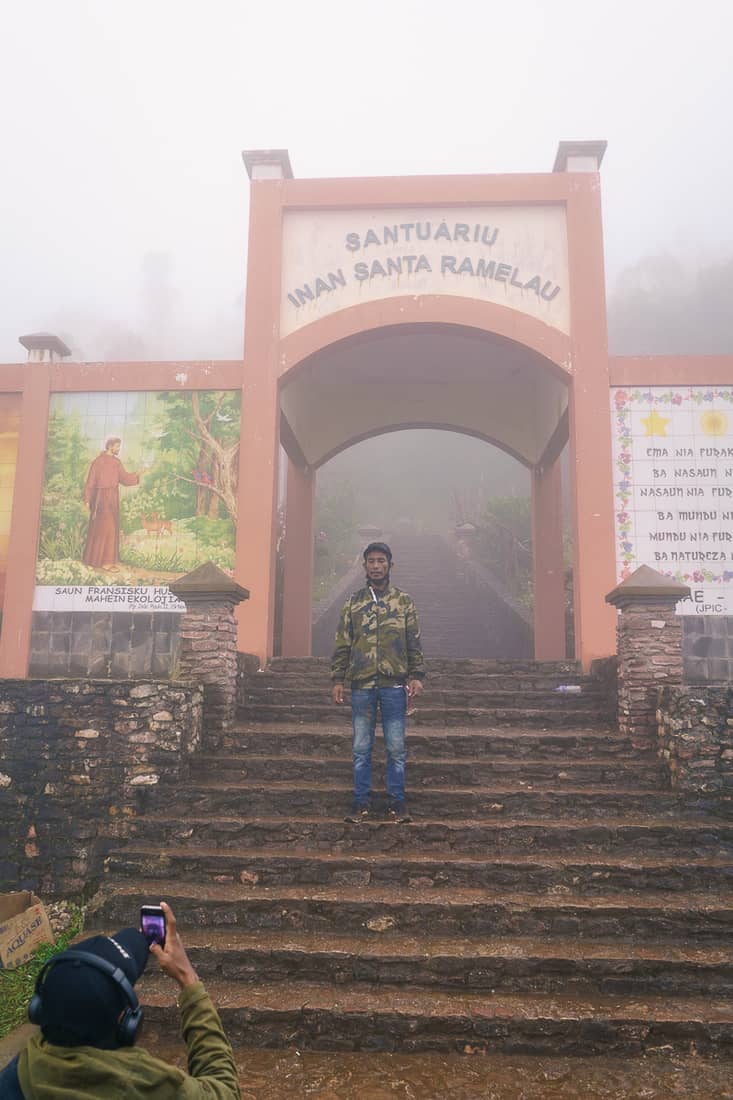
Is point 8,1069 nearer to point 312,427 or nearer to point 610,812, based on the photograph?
point 610,812

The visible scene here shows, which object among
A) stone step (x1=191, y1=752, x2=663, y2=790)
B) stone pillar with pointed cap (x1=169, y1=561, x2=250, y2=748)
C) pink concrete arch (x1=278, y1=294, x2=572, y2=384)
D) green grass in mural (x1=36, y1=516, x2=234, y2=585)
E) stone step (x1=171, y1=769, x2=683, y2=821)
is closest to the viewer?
stone step (x1=171, y1=769, x2=683, y2=821)

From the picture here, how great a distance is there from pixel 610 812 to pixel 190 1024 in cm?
429

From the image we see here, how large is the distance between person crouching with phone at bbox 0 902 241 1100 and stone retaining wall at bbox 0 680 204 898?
440 centimetres

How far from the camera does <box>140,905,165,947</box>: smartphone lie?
1934mm

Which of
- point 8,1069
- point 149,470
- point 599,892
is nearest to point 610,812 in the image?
point 599,892

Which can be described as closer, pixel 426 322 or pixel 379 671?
pixel 379 671

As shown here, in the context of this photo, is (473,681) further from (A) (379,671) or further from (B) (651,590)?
(A) (379,671)

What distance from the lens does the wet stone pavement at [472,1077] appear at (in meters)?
3.40

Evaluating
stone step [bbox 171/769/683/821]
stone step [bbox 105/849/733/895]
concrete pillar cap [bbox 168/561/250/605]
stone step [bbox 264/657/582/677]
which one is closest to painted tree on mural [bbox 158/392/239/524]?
stone step [bbox 264/657/582/677]

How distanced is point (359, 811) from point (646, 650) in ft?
9.54

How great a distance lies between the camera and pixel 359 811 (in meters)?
5.57

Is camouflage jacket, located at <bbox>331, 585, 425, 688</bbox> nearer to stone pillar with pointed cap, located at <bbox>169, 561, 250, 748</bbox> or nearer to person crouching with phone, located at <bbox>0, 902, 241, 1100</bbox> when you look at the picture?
stone pillar with pointed cap, located at <bbox>169, 561, 250, 748</bbox>

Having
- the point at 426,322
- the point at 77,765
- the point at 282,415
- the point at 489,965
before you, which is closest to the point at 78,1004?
the point at 489,965

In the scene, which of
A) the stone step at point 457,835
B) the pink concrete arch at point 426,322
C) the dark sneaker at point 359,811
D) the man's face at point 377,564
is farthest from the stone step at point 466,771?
the pink concrete arch at point 426,322
